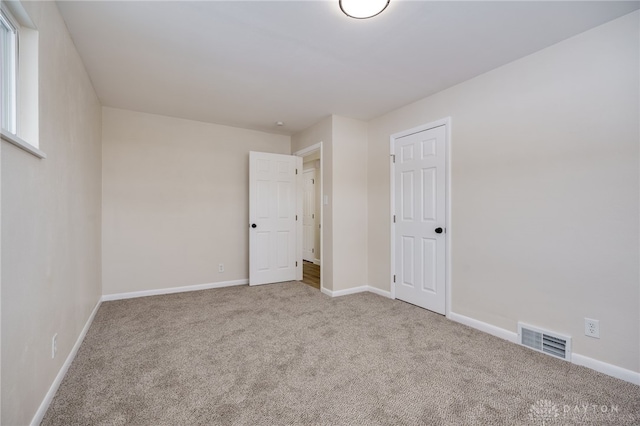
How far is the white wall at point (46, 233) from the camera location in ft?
4.18

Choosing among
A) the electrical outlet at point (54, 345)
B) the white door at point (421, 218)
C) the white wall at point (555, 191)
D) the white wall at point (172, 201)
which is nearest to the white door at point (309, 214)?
the white wall at point (172, 201)

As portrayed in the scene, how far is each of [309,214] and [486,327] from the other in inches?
177

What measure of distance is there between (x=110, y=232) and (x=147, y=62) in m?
2.27

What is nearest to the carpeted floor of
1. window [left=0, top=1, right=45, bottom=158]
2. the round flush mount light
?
window [left=0, top=1, right=45, bottom=158]

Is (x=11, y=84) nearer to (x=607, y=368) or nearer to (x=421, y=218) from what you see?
(x=421, y=218)

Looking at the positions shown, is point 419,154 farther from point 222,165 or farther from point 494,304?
point 222,165

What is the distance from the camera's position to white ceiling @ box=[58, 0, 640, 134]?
191cm

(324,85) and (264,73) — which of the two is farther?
(324,85)

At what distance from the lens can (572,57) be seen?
7.24ft

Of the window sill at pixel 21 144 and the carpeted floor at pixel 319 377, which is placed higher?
the window sill at pixel 21 144

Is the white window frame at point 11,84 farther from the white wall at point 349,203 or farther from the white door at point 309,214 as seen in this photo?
the white door at point 309,214

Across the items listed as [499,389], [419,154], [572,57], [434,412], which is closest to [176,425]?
[434,412]

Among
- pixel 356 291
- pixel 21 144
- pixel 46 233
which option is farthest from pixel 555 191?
pixel 46 233

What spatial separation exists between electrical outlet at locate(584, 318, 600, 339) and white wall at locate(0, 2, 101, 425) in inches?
133
